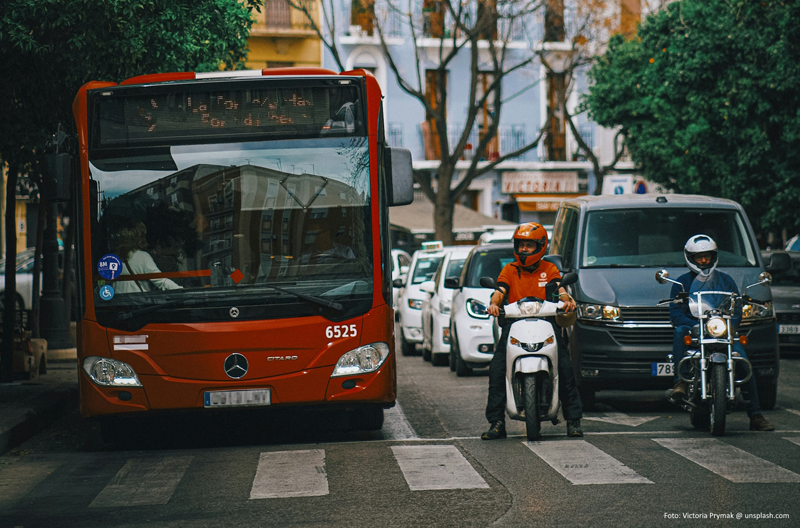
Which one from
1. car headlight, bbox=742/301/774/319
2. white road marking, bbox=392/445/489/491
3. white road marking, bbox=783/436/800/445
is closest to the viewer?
white road marking, bbox=392/445/489/491

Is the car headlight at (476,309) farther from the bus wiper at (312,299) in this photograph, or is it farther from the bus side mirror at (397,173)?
the bus wiper at (312,299)

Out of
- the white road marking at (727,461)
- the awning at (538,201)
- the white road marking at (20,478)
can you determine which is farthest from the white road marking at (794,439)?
the awning at (538,201)

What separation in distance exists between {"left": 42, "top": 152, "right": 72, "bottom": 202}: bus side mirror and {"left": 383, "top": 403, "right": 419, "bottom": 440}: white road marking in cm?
326

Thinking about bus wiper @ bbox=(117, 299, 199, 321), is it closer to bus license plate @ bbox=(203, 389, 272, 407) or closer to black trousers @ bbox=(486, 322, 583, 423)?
bus license plate @ bbox=(203, 389, 272, 407)

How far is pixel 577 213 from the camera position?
12.3 m

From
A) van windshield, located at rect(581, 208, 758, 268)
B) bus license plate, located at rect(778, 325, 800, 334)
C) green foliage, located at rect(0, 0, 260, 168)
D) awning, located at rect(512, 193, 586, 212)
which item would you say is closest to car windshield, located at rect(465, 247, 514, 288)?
van windshield, located at rect(581, 208, 758, 268)

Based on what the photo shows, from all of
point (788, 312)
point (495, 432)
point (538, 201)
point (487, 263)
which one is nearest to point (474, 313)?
point (487, 263)

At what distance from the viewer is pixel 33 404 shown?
465 inches

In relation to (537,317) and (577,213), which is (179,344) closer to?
(537,317)

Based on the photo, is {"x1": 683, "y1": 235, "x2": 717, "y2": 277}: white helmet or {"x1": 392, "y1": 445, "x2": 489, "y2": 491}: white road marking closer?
{"x1": 392, "y1": 445, "x2": 489, "y2": 491}: white road marking

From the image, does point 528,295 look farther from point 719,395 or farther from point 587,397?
point 587,397

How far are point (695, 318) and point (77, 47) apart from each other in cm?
661

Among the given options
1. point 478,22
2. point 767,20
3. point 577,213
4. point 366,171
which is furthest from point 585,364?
point 478,22

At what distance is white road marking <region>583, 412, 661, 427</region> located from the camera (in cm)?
1055
